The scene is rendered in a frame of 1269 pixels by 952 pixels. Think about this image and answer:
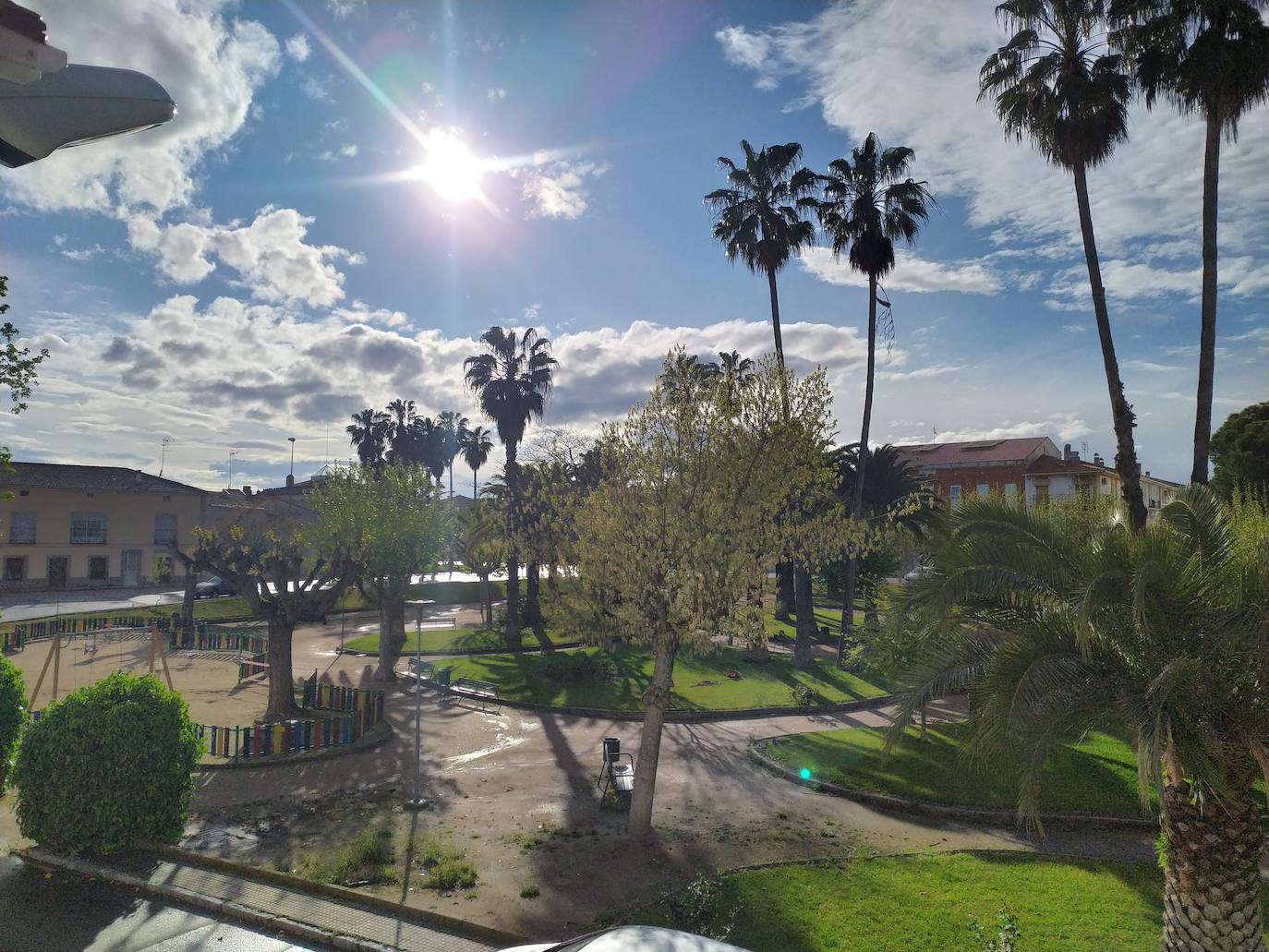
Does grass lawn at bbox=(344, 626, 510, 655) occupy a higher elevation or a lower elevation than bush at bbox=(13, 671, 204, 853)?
lower

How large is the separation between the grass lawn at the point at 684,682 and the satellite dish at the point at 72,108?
2143 centimetres

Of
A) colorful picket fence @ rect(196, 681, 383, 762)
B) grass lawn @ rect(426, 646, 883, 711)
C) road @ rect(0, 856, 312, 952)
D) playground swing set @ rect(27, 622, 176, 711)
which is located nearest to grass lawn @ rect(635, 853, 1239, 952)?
road @ rect(0, 856, 312, 952)

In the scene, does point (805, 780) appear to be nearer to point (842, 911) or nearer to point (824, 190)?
point (842, 911)

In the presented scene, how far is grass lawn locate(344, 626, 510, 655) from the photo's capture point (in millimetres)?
33344

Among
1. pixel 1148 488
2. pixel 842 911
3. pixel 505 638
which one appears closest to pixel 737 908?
pixel 842 911

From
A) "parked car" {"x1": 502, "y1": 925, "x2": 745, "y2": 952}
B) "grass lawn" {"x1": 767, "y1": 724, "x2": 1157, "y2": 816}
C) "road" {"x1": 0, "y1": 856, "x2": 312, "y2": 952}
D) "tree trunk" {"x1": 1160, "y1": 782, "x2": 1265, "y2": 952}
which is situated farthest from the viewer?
"grass lawn" {"x1": 767, "y1": 724, "x2": 1157, "y2": 816}

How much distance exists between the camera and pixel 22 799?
1080cm

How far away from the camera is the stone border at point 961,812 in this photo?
1366cm

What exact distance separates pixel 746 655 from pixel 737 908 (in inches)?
875

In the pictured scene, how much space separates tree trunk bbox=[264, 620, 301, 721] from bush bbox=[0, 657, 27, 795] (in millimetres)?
6087

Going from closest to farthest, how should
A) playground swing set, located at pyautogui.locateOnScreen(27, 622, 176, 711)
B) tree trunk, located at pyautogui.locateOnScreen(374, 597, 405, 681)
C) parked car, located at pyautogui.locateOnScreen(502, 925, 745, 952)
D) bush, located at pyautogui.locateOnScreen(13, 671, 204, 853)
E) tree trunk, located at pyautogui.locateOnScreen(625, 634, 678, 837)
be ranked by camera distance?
parked car, located at pyautogui.locateOnScreen(502, 925, 745, 952), bush, located at pyautogui.locateOnScreen(13, 671, 204, 853), tree trunk, located at pyautogui.locateOnScreen(625, 634, 678, 837), playground swing set, located at pyautogui.locateOnScreen(27, 622, 176, 711), tree trunk, located at pyautogui.locateOnScreen(374, 597, 405, 681)

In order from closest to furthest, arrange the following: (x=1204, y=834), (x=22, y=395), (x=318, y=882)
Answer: (x=1204, y=834)
(x=318, y=882)
(x=22, y=395)

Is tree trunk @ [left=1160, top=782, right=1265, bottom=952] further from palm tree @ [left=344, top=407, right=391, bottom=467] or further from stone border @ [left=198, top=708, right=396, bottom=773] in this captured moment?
palm tree @ [left=344, top=407, right=391, bottom=467]

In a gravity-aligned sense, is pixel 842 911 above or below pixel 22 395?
below
